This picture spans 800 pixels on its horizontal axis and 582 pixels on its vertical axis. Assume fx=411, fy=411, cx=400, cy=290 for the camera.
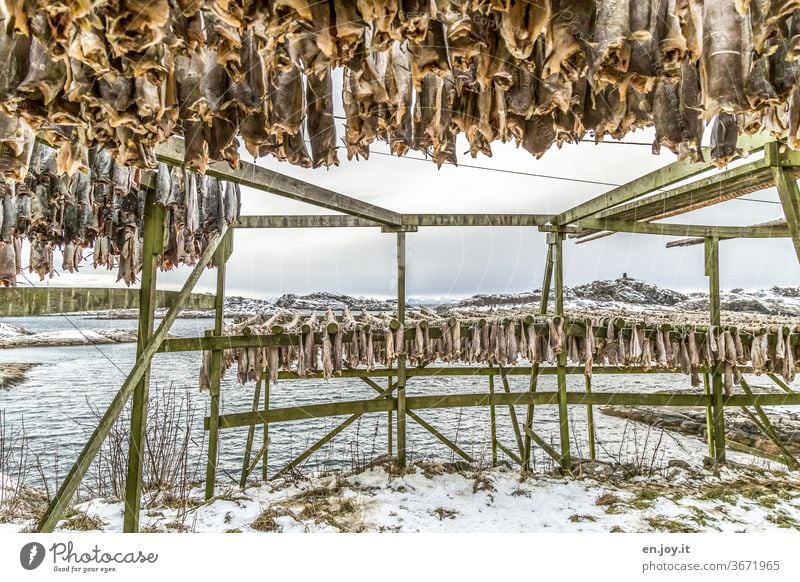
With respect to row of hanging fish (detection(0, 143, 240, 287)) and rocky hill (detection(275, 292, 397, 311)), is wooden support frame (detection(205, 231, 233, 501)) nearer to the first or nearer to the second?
row of hanging fish (detection(0, 143, 240, 287))

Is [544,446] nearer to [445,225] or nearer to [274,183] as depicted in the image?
[445,225]

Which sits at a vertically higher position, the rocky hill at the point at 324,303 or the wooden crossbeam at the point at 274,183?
the wooden crossbeam at the point at 274,183

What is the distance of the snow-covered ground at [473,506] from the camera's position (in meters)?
3.86

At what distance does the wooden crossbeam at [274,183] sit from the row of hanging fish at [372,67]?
2.50ft

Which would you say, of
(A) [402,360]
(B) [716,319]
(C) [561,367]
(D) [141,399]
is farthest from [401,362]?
(B) [716,319]

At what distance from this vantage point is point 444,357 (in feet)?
16.2

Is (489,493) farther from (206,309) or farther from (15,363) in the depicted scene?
(15,363)

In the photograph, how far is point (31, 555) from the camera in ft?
5.71

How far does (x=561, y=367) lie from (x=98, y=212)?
5083 mm

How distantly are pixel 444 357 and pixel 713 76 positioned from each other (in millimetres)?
4019

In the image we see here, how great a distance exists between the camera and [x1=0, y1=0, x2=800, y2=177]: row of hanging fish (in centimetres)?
113

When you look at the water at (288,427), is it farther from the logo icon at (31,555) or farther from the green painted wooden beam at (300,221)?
the logo icon at (31,555)

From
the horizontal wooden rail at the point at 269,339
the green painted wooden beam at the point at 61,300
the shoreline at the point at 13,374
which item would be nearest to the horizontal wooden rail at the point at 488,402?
the horizontal wooden rail at the point at 269,339

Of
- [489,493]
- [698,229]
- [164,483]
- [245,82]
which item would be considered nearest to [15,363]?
[164,483]
